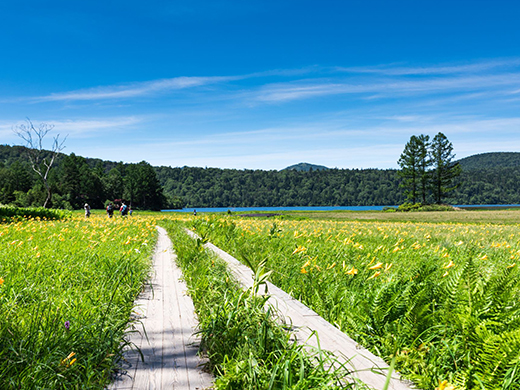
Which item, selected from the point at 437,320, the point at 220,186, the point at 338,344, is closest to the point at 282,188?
the point at 220,186

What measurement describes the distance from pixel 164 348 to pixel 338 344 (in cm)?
147

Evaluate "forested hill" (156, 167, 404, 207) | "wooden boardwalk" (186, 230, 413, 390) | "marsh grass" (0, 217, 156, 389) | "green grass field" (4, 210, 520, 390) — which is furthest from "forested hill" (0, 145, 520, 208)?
"wooden boardwalk" (186, 230, 413, 390)

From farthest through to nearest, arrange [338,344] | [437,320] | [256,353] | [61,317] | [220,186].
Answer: [220,186]
[437,320]
[61,317]
[338,344]
[256,353]

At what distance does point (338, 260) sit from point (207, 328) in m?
2.96

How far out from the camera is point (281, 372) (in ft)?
5.97

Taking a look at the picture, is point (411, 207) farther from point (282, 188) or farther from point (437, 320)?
point (282, 188)

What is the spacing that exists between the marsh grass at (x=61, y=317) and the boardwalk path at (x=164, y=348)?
0.16 m

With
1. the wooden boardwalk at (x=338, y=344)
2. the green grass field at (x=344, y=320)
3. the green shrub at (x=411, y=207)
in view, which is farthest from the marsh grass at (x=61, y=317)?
the green shrub at (x=411, y=207)

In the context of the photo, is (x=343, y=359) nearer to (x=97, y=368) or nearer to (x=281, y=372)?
(x=281, y=372)

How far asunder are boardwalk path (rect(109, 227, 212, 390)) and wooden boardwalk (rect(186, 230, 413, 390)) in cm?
76

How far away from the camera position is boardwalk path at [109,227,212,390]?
2.20 metres

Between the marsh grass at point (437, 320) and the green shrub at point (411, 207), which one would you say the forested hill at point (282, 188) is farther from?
the marsh grass at point (437, 320)

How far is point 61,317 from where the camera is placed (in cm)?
245

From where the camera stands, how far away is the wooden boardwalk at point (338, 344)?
1783mm
